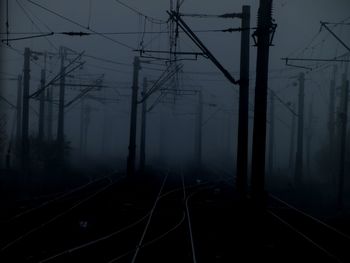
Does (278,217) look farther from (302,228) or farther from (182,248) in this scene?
(182,248)

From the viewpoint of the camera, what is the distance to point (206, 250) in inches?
618

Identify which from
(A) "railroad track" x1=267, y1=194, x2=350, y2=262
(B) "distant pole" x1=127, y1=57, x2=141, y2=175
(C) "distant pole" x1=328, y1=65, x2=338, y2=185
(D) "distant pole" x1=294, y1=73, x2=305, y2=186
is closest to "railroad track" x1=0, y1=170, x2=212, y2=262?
(A) "railroad track" x1=267, y1=194, x2=350, y2=262

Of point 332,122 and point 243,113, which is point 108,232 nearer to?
point 243,113

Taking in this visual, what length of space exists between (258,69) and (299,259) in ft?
17.3

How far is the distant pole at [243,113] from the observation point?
20344 millimetres

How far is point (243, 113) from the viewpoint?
20688 millimetres

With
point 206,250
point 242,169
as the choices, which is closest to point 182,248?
point 206,250

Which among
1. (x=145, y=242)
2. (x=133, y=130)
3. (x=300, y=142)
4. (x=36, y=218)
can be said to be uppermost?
(x=133, y=130)

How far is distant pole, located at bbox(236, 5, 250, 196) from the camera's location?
2034 cm

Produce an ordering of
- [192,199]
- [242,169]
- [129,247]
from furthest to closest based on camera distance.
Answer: [192,199]
[242,169]
[129,247]

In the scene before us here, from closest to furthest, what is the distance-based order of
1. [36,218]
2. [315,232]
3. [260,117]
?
[260,117] < [315,232] < [36,218]

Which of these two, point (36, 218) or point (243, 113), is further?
point (243, 113)

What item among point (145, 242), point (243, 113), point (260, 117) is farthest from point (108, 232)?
point (260, 117)

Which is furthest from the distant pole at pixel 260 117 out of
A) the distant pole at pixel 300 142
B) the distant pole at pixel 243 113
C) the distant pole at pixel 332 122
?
the distant pole at pixel 332 122
